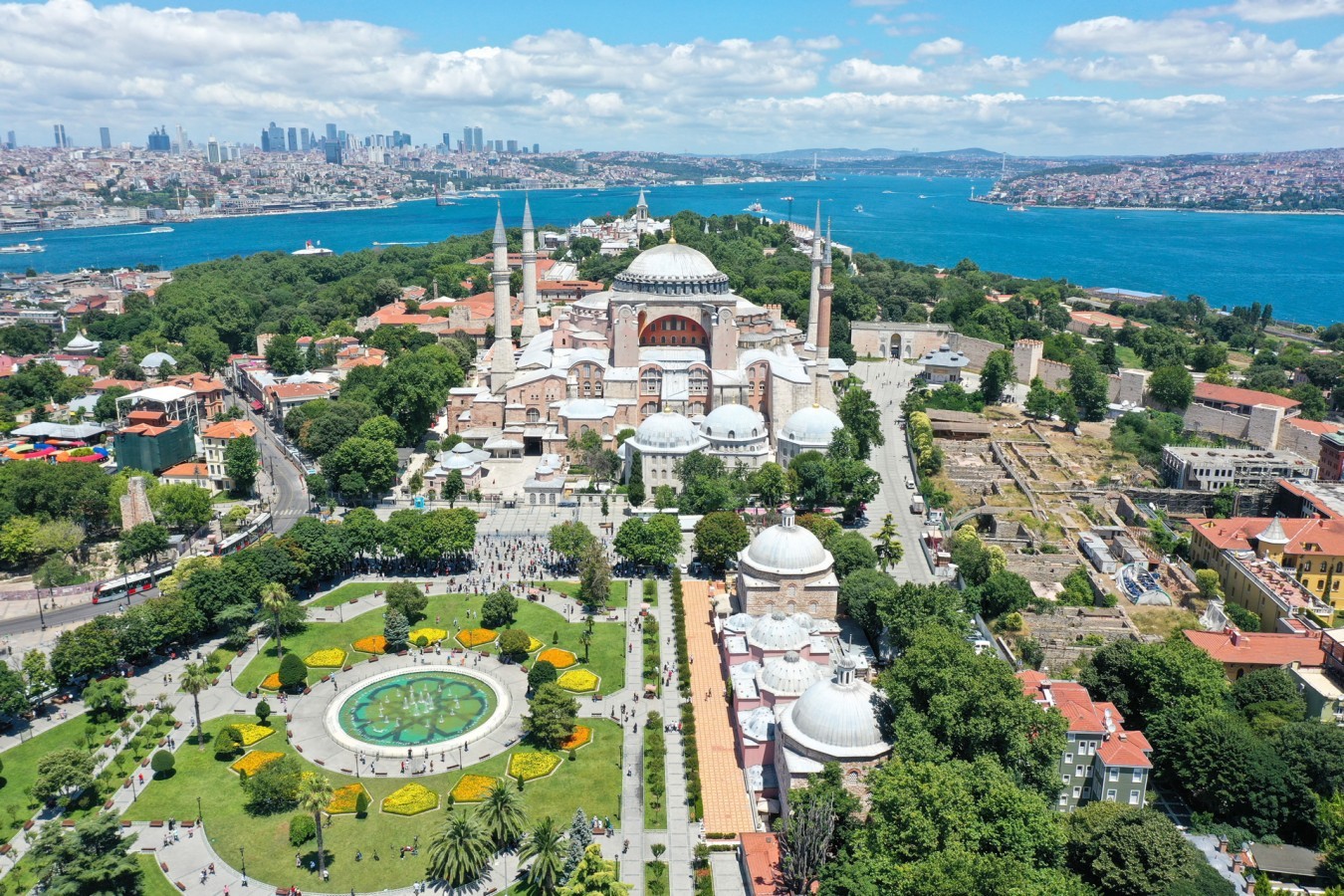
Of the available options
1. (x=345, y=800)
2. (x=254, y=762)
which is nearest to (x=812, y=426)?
(x=345, y=800)

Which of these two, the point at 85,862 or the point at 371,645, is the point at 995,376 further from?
the point at 85,862

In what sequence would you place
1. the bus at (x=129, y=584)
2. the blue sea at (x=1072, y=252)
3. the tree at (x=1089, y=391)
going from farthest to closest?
1. the blue sea at (x=1072, y=252)
2. the tree at (x=1089, y=391)
3. the bus at (x=129, y=584)

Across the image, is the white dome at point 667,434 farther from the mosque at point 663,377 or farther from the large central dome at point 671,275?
the large central dome at point 671,275

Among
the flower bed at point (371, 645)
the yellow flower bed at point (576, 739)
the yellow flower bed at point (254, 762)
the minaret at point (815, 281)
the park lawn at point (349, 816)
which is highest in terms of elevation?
the minaret at point (815, 281)

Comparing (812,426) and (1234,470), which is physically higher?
(812,426)

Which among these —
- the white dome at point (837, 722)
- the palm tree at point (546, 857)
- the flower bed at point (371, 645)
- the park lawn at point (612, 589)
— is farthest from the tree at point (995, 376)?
the palm tree at point (546, 857)

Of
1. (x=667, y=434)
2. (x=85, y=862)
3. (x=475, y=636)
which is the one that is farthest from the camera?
(x=667, y=434)

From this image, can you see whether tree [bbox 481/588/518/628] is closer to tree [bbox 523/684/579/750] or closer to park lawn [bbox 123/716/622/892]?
tree [bbox 523/684/579/750]
